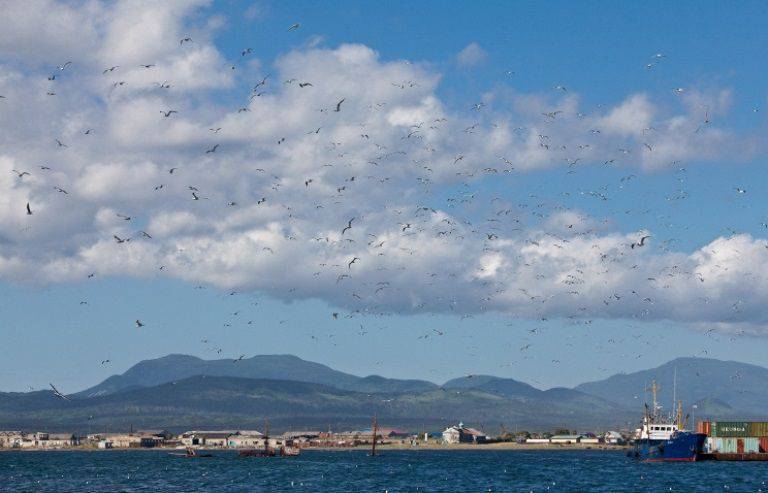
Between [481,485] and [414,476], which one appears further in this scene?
[414,476]

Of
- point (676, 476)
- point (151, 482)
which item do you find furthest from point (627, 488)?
point (151, 482)

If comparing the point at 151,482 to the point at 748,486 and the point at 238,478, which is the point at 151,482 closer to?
the point at 238,478

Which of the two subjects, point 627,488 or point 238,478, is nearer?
point 627,488

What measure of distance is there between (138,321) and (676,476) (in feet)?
330

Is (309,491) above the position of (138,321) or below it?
below

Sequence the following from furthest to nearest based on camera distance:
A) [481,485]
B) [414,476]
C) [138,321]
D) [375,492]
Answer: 1. [414,476]
2. [481,485]
3. [375,492]
4. [138,321]

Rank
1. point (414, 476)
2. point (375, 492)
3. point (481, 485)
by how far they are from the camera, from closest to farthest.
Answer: point (375, 492) < point (481, 485) < point (414, 476)

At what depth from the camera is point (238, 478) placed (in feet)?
617

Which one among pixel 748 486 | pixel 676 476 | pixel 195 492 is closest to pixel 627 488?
pixel 748 486

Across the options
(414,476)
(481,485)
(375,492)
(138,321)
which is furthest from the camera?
(414,476)

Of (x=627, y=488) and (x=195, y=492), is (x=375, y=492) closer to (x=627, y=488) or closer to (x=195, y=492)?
(x=195, y=492)

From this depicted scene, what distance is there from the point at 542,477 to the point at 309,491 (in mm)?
50863

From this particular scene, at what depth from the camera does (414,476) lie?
196m

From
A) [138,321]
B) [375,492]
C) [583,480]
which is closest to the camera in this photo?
[138,321]
